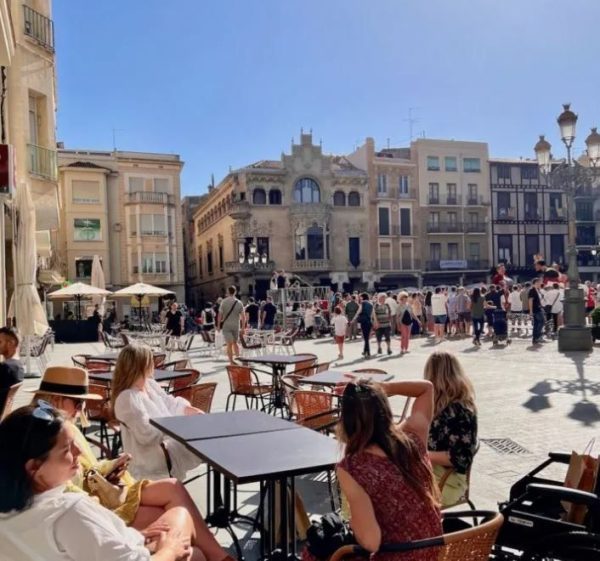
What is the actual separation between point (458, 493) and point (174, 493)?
167 cm

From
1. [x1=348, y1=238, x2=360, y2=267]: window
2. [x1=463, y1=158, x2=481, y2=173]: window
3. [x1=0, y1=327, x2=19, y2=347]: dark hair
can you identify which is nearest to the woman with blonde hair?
[x1=0, y1=327, x2=19, y2=347]: dark hair

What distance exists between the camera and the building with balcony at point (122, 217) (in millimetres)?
39750

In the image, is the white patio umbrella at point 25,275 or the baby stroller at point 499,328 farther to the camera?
the baby stroller at point 499,328

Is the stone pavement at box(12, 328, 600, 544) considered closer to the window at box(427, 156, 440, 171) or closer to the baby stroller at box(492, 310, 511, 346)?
the baby stroller at box(492, 310, 511, 346)

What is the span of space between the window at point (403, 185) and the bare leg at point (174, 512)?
157ft

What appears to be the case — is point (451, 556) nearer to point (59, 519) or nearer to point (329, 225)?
point (59, 519)

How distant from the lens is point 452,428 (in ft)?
11.8

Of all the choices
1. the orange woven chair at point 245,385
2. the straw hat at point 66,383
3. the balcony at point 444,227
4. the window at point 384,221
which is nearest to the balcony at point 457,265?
the balcony at point 444,227

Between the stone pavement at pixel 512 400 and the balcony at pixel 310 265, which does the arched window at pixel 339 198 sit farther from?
the stone pavement at pixel 512 400

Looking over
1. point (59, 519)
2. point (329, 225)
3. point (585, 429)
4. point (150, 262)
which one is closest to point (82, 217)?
point (150, 262)

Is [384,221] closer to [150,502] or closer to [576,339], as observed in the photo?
[576,339]

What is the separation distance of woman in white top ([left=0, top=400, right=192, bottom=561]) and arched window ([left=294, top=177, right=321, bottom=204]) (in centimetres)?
4481

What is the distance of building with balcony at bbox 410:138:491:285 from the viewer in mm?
50281

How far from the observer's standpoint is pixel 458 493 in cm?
352
